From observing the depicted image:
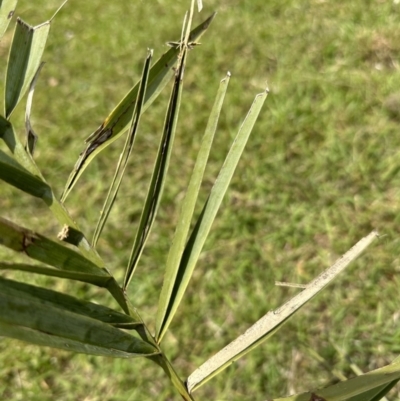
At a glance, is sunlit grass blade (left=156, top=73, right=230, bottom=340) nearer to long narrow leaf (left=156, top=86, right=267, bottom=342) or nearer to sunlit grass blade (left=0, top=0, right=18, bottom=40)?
long narrow leaf (left=156, top=86, right=267, bottom=342)

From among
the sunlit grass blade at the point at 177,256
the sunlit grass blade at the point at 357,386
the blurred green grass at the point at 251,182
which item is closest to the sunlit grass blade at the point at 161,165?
the sunlit grass blade at the point at 177,256

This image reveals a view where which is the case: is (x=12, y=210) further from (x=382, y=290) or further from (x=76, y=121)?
(x=382, y=290)

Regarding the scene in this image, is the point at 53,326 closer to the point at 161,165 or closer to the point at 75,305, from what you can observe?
the point at 75,305

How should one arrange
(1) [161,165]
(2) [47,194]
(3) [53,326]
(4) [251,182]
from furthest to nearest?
(4) [251,182], (1) [161,165], (2) [47,194], (3) [53,326]

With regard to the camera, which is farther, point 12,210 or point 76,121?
point 76,121

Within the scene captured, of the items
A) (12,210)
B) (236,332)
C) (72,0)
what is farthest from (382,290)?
(72,0)

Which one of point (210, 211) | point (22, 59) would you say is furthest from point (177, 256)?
point (22, 59)
